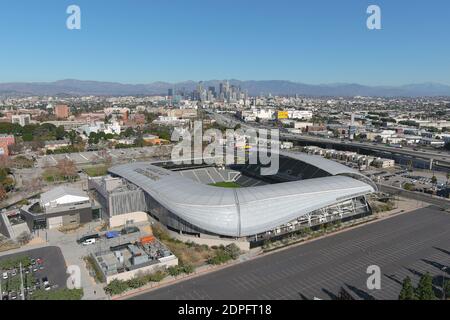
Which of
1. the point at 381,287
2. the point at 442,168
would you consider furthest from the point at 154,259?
the point at 442,168

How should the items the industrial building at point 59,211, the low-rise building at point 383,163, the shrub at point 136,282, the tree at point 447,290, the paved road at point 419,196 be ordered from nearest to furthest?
the tree at point 447,290 → the shrub at point 136,282 → the industrial building at point 59,211 → the paved road at point 419,196 → the low-rise building at point 383,163

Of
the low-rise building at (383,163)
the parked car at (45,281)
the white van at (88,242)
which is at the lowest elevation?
the parked car at (45,281)

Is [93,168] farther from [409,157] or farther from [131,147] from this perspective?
[409,157]

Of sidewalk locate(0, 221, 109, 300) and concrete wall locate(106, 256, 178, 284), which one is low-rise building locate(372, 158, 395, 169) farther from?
sidewalk locate(0, 221, 109, 300)

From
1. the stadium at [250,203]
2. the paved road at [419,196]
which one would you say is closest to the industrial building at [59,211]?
the stadium at [250,203]

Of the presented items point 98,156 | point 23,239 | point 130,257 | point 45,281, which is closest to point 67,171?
point 98,156

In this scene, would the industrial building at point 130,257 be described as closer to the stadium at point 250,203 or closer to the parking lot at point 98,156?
the stadium at point 250,203

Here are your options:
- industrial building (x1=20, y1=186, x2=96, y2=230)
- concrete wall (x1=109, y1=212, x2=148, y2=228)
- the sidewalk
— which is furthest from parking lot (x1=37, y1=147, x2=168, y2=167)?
the sidewalk
